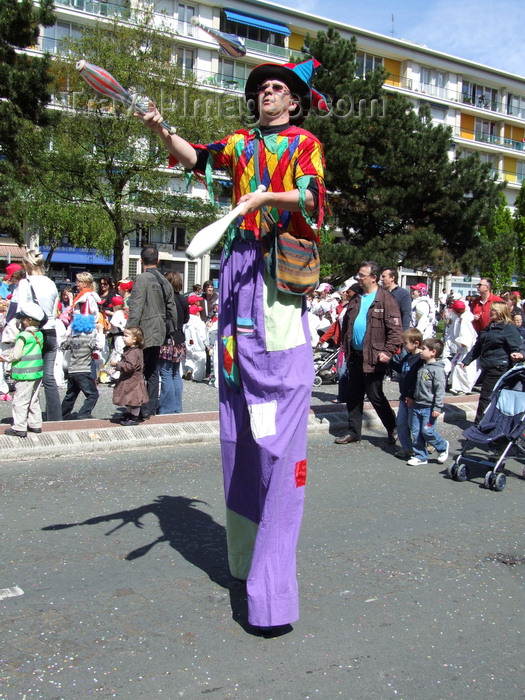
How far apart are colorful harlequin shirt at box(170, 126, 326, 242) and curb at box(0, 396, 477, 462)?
3823 mm

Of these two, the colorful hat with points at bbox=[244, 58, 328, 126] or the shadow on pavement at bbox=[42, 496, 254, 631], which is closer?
the colorful hat with points at bbox=[244, 58, 328, 126]

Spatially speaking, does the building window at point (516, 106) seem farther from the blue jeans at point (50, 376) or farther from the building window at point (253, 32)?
the blue jeans at point (50, 376)

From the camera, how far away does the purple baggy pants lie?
10.5 feet

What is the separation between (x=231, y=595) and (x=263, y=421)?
1.00m

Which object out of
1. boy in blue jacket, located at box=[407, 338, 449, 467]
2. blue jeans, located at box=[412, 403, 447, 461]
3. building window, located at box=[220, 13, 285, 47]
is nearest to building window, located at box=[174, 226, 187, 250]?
building window, located at box=[220, 13, 285, 47]

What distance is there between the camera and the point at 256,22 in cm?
5025

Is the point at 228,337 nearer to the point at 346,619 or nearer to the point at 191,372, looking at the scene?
the point at 346,619

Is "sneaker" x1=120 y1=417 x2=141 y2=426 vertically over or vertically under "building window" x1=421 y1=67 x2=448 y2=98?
under

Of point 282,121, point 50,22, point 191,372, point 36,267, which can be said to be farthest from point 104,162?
point 282,121

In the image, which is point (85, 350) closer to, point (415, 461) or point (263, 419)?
point (415, 461)

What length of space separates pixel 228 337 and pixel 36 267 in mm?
4769

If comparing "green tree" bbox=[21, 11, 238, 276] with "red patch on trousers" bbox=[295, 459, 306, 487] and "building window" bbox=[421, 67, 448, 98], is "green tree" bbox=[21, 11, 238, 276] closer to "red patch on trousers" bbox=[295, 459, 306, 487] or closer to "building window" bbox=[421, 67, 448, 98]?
"red patch on trousers" bbox=[295, 459, 306, 487]

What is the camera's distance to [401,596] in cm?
374

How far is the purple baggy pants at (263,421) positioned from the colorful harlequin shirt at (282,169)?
0.20 metres
